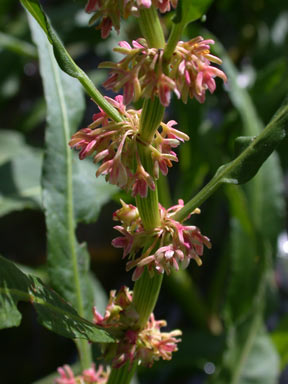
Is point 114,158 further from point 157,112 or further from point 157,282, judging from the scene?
point 157,282

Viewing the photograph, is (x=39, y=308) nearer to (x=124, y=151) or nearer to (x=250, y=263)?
(x=124, y=151)

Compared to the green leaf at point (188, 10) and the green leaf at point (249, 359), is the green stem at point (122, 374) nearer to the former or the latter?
the green leaf at point (188, 10)

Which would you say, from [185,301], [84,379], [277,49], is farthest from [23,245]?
[84,379]

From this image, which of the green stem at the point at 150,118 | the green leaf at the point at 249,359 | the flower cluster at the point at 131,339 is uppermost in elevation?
the green stem at the point at 150,118

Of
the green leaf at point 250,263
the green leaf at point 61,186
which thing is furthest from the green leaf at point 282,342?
the green leaf at point 61,186

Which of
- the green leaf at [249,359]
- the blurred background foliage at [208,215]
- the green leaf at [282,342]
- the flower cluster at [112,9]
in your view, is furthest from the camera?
the green leaf at [282,342]

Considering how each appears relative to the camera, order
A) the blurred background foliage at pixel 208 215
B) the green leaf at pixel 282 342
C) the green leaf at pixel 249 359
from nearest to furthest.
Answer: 1. the green leaf at pixel 249 359
2. the blurred background foliage at pixel 208 215
3. the green leaf at pixel 282 342
